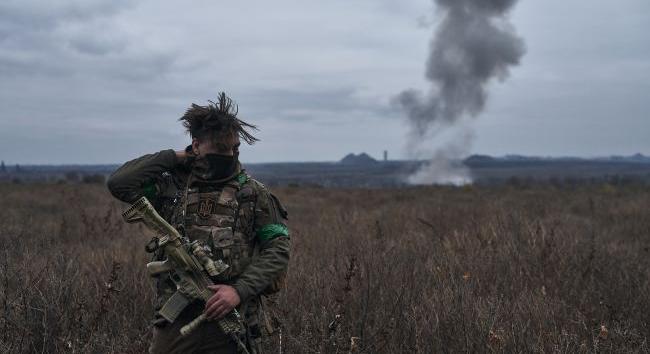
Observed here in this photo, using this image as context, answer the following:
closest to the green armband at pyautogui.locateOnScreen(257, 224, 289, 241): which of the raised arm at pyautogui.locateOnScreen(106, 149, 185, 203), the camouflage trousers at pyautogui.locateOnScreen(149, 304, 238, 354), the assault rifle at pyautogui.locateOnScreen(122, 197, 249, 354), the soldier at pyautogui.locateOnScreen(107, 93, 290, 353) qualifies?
the soldier at pyautogui.locateOnScreen(107, 93, 290, 353)

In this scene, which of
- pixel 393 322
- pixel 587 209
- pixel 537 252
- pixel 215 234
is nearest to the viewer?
pixel 215 234

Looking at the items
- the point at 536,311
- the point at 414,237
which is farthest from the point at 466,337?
the point at 414,237

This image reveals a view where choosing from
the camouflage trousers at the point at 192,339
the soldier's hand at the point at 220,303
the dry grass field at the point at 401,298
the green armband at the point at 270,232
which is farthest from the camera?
the dry grass field at the point at 401,298

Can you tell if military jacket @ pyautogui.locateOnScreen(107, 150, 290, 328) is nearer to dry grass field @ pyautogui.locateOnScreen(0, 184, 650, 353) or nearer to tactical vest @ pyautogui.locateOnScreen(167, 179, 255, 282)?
tactical vest @ pyautogui.locateOnScreen(167, 179, 255, 282)

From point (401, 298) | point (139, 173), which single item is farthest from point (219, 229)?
point (401, 298)

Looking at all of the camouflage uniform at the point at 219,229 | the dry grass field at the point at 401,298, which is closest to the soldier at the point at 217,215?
the camouflage uniform at the point at 219,229

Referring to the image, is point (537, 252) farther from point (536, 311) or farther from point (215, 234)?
point (215, 234)

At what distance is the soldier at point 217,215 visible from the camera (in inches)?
97.8

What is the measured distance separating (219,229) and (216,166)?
0.97ft

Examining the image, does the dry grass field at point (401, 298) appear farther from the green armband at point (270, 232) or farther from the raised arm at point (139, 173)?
the raised arm at point (139, 173)

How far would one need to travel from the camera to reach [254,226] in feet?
8.57

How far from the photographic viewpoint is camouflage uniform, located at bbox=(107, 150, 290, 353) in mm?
2479

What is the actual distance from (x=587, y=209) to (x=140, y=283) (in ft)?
40.7

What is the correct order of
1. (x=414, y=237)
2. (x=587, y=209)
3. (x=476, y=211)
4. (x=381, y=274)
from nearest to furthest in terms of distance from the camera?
1. (x=381, y=274)
2. (x=414, y=237)
3. (x=476, y=211)
4. (x=587, y=209)
